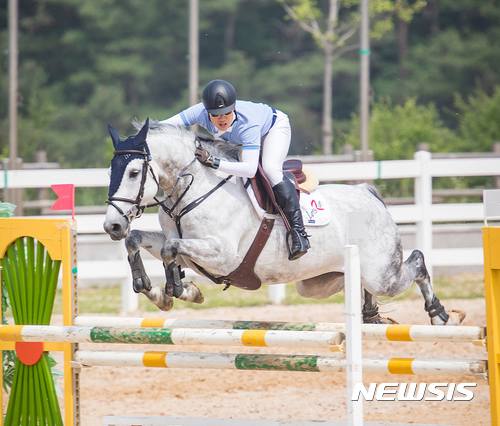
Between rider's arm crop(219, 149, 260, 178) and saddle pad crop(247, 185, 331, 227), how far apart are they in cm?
20

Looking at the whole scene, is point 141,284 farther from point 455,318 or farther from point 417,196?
point 417,196

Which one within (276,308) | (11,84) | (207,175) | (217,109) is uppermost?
(11,84)

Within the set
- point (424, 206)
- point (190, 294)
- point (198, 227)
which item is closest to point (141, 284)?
point (190, 294)

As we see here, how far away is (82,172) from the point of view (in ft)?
22.4

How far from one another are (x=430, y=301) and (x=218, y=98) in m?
1.87

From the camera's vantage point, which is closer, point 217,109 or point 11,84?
point 217,109

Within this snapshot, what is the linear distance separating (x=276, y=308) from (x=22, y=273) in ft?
13.5

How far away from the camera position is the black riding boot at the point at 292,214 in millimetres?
3693

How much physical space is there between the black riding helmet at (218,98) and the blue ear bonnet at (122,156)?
0.35m

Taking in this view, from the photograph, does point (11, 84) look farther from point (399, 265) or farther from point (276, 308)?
point (399, 265)

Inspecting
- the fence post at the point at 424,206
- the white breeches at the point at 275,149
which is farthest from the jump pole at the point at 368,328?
the fence post at the point at 424,206

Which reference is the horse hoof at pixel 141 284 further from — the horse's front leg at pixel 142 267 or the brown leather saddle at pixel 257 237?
the brown leather saddle at pixel 257 237

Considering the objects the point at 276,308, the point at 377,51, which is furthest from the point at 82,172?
the point at 377,51

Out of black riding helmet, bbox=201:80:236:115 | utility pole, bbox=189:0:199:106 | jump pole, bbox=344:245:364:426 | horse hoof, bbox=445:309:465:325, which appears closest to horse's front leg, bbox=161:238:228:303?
black riding helmet, bbox=201:80:236:115
